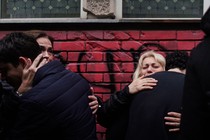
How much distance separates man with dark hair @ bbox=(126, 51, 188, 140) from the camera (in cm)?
285

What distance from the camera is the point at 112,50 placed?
15.9ft

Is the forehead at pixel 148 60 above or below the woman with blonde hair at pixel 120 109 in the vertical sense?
above

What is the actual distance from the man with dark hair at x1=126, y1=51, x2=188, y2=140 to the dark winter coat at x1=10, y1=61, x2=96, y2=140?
1.56 ft

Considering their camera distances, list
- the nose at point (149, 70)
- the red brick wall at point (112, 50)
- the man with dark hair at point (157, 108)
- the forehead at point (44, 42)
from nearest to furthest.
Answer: the man with dark hair at point (157, 108) → the forehead at point (44, 42) → the nose at point (149, 70) → the red brick wall at point (112, 50)

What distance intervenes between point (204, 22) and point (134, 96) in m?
1.16

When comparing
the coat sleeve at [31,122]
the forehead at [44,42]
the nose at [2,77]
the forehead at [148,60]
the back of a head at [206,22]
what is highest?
the back of a head at [206,22]

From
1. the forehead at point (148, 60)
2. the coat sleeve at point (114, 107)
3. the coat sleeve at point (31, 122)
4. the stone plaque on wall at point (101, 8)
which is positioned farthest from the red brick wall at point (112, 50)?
the coat sleeve at point (31, 122)

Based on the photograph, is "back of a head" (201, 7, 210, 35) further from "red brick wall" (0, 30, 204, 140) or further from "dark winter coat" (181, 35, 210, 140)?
"red brick wall" (0, 30, 204, 140)

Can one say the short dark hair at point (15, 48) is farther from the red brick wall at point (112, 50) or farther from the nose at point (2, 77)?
the red brick wall at point (112, 50)

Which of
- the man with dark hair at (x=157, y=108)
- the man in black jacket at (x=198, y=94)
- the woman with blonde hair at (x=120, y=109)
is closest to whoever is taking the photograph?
the man in black jacket at (x=198, y=94)

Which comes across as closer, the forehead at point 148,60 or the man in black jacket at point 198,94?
the man in black jacket at point 198,94

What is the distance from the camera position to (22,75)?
2.49m

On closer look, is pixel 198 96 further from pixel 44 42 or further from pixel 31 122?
pixel 44 42

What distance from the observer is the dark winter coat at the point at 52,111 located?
90.1 inches
